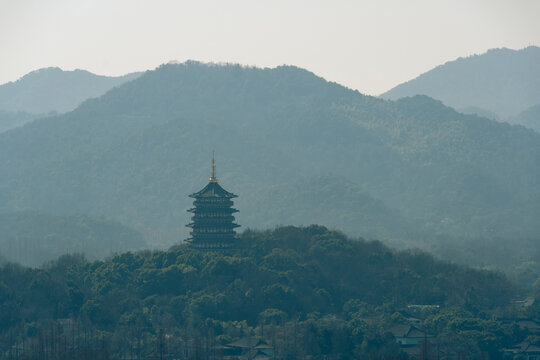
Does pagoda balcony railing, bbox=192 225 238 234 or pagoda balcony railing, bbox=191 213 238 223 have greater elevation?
pagoda balcony railing, bbox=191 213 238 223

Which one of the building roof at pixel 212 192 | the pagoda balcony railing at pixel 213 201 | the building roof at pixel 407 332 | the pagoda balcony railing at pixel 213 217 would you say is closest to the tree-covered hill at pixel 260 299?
the building roof at pixel 407 332

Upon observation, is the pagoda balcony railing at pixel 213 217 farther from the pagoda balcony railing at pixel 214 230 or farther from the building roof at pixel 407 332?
the building roof at pixel 407 332

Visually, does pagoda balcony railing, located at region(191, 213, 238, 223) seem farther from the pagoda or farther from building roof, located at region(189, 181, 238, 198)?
building roof, located at region(189, 181, 238, 198)

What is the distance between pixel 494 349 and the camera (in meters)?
137

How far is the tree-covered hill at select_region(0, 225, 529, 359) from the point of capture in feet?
434

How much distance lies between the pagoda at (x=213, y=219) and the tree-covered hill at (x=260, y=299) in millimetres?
1772

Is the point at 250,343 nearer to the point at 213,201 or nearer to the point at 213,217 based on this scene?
the point at 213,217

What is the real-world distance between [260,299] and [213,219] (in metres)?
19.4

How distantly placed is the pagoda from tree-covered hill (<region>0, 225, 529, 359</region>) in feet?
5.81

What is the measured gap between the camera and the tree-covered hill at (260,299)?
132 metres

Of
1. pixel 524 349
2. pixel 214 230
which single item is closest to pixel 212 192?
pixel 214 230

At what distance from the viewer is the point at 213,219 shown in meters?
166

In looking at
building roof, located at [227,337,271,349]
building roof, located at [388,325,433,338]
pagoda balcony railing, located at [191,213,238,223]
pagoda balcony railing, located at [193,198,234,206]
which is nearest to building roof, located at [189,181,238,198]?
pagoda balcony railing, located at [193,198,234,206]

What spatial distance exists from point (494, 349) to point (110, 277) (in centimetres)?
4424
